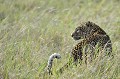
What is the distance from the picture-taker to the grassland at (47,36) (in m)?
3.81

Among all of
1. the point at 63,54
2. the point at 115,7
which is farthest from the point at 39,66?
the point at 115,7

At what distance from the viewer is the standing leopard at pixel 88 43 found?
410 cm

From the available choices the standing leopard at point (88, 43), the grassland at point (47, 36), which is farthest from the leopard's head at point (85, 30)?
the grassland at point (47, 36)

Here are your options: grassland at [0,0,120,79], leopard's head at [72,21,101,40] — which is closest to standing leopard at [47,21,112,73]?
leopard's head at [72,21,101,40]

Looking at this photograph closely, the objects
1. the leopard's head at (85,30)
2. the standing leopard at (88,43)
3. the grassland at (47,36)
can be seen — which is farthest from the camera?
the leopard's head at (85,30)

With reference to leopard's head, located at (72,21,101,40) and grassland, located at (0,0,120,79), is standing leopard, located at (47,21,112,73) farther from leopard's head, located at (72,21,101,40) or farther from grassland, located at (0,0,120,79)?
grassland, located at (0,0,120,79)

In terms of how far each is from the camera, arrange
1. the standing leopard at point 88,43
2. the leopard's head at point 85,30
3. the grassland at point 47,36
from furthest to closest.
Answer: the leopard's head at point 85,30 < the standing leopard at point 88,43 < the grassland at point 47,36

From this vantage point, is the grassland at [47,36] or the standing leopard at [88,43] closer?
the grassland at [47,36]

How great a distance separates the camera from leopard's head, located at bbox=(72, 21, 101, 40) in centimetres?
441

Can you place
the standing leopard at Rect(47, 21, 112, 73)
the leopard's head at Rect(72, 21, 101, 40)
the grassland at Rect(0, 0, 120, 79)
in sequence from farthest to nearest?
the leopard's head at Rect(72, 21, 101, 40) → the standing leopard at Rect(47, 21, 112, 73) → the grassland at Rect(0, 0, 120, 79)

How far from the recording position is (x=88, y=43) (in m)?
4.19

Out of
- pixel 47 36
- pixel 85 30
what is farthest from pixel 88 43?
pixel 47 36

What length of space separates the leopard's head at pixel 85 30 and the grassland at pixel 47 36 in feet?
0.62

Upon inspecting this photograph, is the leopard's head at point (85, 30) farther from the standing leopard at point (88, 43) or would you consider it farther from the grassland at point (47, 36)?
the grassland at point (47, 36)
